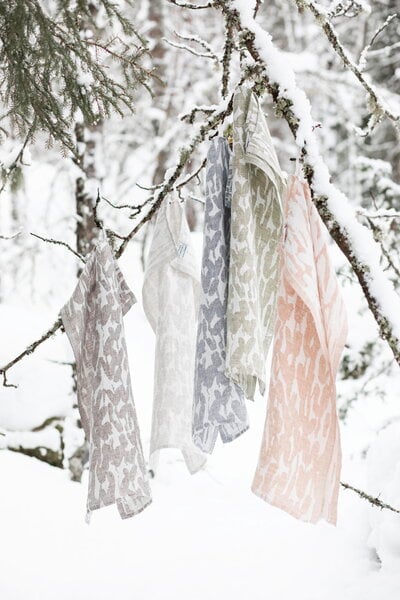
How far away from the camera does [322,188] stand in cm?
164

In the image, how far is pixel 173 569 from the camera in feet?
10.9

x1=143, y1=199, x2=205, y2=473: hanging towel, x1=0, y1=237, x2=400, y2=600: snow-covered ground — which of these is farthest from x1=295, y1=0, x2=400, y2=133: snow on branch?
x1=0, y1=237, x2=400, y2=600: snow-covered ground

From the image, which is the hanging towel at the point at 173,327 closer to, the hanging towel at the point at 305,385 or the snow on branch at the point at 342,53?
the hanging towel at the point at 305,385

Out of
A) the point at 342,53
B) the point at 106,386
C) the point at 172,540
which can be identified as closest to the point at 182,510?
the point at 172,540

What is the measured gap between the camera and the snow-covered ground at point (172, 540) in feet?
10.1

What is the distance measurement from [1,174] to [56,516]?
191 centimetres

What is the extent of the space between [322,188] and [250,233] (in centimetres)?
23

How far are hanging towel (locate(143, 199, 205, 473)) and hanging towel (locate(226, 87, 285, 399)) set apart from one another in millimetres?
328

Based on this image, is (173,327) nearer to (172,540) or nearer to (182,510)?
(172,540)

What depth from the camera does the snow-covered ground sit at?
3.08m

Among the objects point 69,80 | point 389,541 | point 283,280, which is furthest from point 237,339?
point 389,541

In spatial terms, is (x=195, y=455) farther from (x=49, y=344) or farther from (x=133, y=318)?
(x=133, y=318)

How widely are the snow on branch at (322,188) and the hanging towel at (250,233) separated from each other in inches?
3.4

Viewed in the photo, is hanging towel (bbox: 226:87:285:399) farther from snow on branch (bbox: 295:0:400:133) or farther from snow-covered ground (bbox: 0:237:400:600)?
snow-covered ground (bbox: 0:237:400:600)
